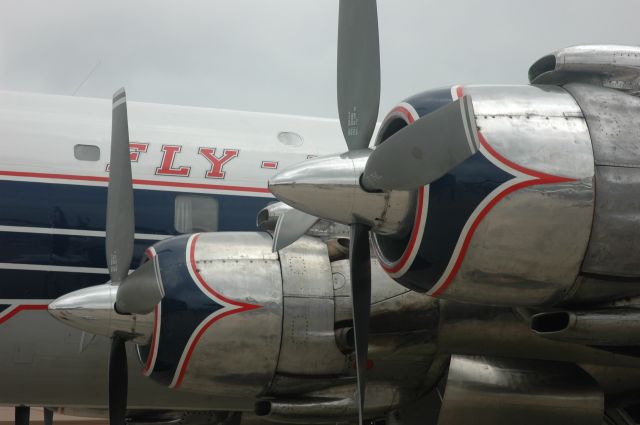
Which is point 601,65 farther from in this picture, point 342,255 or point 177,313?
point 177,313

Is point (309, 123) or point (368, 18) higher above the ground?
point (368, 18)

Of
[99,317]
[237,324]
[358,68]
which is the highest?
[358,68]

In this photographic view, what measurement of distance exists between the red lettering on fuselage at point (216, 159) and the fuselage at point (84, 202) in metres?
0.01

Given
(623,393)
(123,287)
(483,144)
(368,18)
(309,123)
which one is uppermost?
(368,18)

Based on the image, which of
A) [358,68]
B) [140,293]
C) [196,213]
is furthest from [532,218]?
[196,213]

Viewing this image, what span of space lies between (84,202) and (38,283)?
1.02m

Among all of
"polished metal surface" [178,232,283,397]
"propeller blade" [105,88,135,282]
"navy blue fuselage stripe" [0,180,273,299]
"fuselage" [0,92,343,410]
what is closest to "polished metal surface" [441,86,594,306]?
"polished metal surface" [178,232,283,397]

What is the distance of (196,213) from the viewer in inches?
417

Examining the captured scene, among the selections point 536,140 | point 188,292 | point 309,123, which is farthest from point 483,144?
point 309,123

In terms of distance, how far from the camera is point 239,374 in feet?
27.0

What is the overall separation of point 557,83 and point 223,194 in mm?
4644

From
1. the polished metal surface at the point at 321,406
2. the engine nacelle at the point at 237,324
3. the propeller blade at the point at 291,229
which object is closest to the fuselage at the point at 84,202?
the polished metal surface at the point at 321,406

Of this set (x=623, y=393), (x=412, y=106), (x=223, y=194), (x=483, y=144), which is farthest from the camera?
(x=223, y=194)

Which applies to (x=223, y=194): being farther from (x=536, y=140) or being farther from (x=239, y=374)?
(x=536, y=140)
